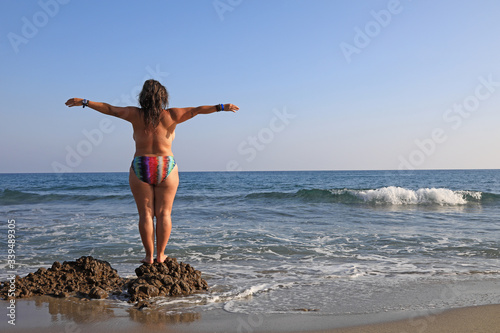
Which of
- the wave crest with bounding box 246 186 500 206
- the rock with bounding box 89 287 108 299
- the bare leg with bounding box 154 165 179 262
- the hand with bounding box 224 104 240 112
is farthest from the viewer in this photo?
the wave crest with bounding box 246 186 500 206

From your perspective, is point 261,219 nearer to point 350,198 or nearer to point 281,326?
point 281,326

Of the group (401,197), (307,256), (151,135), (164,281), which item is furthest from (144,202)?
(401,197)

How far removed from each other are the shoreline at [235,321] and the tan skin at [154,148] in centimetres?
91

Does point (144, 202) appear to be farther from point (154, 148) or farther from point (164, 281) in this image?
point (164, 281)

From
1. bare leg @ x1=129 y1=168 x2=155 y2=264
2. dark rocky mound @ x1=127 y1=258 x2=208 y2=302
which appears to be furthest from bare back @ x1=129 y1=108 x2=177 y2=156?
dark rocky mound @ x1=127 y1=258 x2=208 y2=302

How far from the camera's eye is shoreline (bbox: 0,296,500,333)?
3.02 m

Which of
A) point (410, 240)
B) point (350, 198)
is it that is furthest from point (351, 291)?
point (350, 198)

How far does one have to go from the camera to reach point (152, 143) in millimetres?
4055

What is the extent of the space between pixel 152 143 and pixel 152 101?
408mm

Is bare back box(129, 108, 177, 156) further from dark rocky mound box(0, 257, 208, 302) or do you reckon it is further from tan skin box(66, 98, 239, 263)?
dark rocky mound box(0, 257, 208, 302)

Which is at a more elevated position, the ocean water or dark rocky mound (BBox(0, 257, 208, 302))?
dark rocky mound (BBox(0, 257, 208, 302))

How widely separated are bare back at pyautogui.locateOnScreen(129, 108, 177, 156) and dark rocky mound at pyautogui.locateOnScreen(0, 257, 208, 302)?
3.75 ft

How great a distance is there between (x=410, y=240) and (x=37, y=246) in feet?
21.9

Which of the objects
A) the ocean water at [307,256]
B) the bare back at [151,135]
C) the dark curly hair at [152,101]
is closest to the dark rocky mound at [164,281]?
the ocean water at [307,256]
